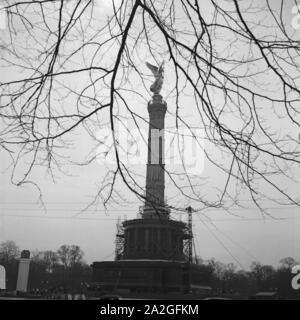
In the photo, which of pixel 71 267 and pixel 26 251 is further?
pixel 71 267

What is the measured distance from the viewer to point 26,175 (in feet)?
13.1

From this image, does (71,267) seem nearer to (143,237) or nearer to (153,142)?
(143,237)

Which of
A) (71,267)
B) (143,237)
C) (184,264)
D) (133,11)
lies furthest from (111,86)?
(71,267)

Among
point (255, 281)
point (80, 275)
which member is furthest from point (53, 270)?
point (255, 281)

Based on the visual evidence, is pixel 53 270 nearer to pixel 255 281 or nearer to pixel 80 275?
pixel 80 275

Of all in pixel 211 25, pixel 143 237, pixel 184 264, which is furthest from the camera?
pixel 143 237

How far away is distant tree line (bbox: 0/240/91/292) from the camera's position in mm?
47031

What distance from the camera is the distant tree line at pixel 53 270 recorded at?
47.0 meters

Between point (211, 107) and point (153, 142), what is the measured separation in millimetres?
1394

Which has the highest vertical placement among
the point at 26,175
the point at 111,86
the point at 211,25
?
the point at 211,25

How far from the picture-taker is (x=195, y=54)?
13.0ft

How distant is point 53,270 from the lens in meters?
60.0
